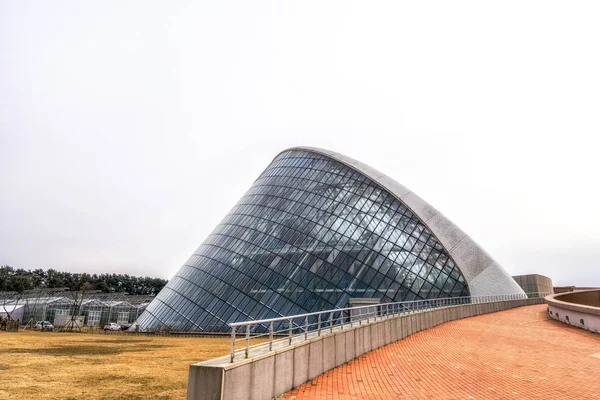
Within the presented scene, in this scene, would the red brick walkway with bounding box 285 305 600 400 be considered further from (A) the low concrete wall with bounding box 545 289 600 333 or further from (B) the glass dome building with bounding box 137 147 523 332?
(B) the glass dome building with bounding box 137 147 523 332

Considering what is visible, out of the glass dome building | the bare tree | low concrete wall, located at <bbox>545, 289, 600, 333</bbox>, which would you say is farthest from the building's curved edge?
the bare tree

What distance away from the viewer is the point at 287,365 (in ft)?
31.2

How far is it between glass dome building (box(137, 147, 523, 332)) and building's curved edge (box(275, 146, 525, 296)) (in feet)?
0.39

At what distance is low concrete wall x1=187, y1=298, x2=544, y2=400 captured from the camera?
7266mm

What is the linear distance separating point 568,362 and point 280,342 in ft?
30.6

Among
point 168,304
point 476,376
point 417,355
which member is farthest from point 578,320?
point 168,304

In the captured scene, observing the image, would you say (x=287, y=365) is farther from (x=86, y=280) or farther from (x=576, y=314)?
(x=86, y=280)

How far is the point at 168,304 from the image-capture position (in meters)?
35.7

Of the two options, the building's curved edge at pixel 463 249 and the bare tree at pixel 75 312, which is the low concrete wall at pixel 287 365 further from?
the bare tree at pixel 75 312

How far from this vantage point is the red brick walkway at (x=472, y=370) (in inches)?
368

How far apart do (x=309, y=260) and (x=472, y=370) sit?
843 inches

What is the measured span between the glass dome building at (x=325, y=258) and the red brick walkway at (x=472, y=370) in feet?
41.8

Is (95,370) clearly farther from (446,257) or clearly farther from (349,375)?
(446,257)

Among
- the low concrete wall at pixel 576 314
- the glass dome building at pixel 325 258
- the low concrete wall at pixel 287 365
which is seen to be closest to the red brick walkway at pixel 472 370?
the low concrete wall at pixel 287 365
